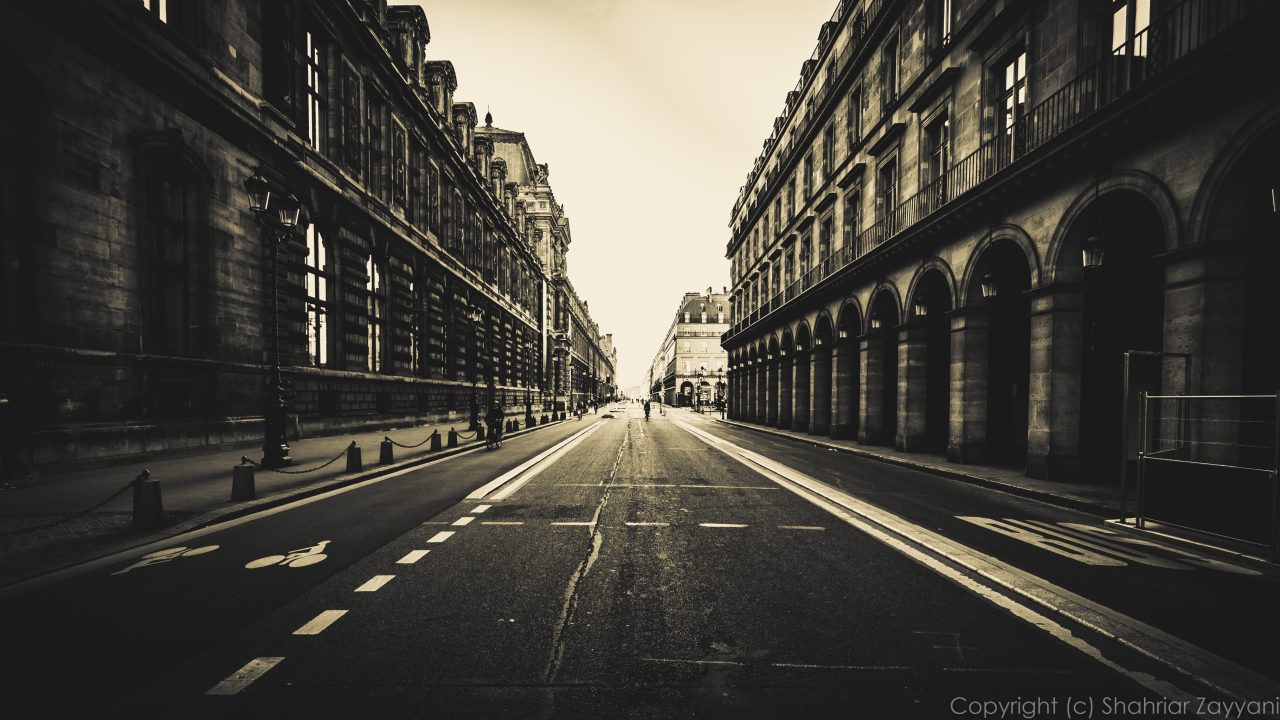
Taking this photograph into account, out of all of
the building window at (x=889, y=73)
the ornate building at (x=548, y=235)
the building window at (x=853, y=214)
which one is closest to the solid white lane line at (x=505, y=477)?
the building window at (x=853, y=214)

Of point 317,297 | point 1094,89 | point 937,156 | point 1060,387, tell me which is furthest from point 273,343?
point 937,156

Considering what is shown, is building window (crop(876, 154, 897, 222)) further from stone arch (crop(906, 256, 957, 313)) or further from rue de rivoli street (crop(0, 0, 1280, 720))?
stone arch (crop(906, 256, 957, 313))

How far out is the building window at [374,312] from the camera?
2301cm

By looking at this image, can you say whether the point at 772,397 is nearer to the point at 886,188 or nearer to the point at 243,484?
the point at 886,188

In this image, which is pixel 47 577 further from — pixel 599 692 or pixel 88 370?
pixel 88 370

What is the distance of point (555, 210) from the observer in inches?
2908

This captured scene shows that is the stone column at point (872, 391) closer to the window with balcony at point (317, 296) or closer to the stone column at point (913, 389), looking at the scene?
the stone column at point (913, 389)

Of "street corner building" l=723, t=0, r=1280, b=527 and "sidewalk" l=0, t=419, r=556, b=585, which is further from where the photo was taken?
"street corner building" l=723, t=0, r=1280, b=527

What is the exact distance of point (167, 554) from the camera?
5.70m

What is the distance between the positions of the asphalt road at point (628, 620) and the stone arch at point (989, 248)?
6.61 m

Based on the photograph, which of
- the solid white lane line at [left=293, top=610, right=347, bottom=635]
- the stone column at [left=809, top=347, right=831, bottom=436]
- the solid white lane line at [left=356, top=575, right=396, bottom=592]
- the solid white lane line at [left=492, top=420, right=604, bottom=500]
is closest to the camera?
the solid white lane line at [left=293, top=610, right=347, bottom=635]

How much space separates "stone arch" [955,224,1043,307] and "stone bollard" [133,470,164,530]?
1601 cm

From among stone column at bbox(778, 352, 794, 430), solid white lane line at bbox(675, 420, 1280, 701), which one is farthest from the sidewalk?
stone column at bbox(778, 352, 794, 430)

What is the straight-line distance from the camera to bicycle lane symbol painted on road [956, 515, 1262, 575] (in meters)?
5.61
